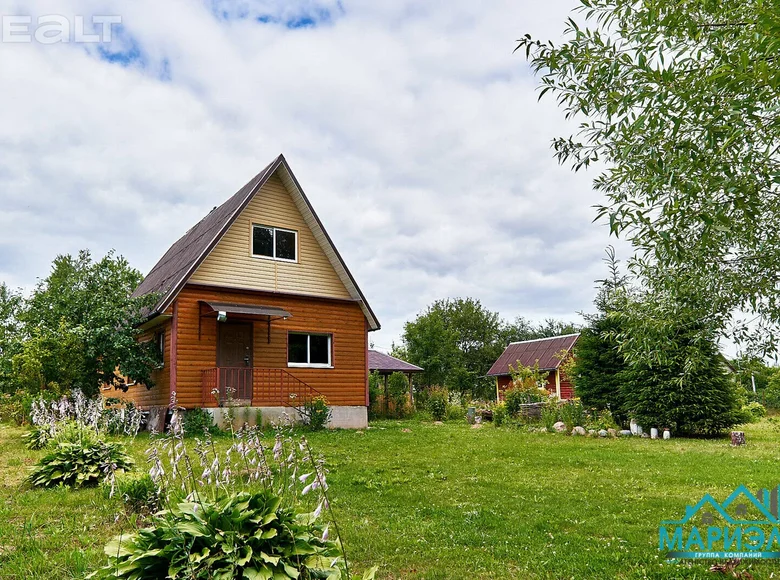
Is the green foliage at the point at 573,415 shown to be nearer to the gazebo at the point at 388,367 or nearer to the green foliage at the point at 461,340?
the gazebo at the point at 388,367

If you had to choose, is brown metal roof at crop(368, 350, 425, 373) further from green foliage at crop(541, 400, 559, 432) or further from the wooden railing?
green foliage at crop(541, 400, 559, 432)

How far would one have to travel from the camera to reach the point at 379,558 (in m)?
4.77

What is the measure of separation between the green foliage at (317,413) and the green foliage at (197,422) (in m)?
2.61

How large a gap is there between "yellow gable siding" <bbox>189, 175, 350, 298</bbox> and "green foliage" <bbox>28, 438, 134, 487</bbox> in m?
8.14

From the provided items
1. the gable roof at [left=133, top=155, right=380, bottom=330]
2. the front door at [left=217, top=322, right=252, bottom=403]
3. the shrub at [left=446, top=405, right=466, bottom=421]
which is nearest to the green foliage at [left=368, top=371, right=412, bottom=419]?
the shrub at [left=446, top=405, right=466, bottom=421]

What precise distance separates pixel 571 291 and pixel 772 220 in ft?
106

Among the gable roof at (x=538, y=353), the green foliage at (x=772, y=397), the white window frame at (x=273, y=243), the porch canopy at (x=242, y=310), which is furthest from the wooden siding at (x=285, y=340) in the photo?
the green foliage at (x=772, y=397)

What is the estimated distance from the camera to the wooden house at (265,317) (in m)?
15.4

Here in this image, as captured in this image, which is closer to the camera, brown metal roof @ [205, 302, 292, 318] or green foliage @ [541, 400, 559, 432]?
brown metal roof @ [205, 302, 292, 318]

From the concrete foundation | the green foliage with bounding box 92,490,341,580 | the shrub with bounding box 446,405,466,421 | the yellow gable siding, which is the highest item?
the yellow gable siding

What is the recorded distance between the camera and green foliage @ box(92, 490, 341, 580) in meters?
3.32

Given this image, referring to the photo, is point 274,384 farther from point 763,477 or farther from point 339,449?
point 763,477

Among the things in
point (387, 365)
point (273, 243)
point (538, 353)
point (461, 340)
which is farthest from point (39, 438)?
point (461, 340)

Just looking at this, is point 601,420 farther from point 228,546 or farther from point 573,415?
point 228,546
